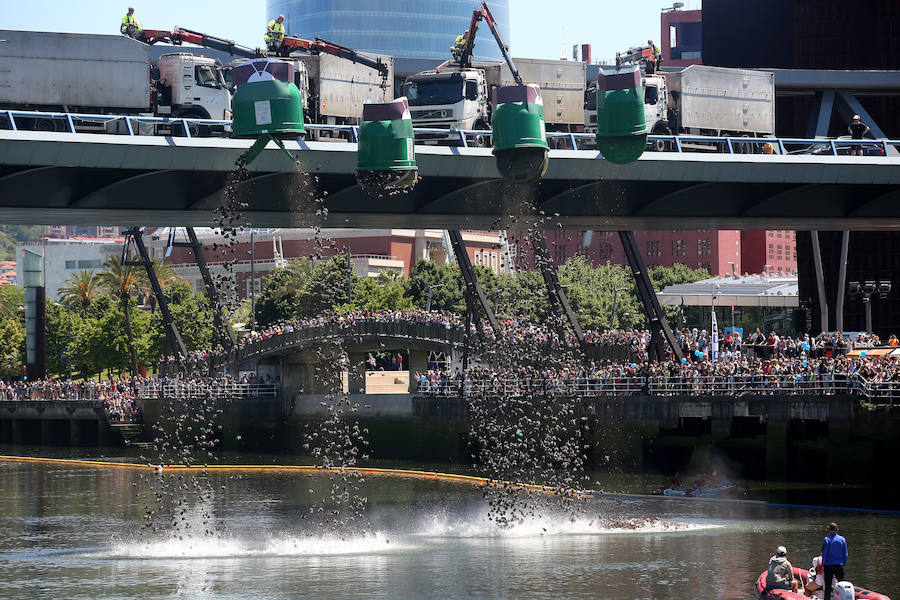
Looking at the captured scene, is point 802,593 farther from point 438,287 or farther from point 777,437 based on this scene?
point 438,287

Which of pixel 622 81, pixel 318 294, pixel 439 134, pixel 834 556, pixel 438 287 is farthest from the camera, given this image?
pixel 438 287

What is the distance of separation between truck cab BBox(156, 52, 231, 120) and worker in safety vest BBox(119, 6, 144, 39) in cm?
203

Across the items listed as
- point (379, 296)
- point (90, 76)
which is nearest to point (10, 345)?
point (379, 296)

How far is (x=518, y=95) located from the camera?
34.2 meters

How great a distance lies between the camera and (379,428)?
73.4 m

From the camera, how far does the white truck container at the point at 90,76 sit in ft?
147

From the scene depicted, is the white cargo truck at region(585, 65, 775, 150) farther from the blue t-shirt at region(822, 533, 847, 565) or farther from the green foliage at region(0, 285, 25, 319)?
the green foliage at region(0, 285, 25, 319)

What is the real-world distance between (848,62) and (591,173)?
5770 cm

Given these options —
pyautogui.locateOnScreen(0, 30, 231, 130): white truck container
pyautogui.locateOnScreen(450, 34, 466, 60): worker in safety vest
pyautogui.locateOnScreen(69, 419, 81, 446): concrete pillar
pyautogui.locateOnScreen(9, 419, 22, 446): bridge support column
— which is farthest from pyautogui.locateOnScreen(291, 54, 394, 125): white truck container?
pyautogui.locateOnScreen(9, 419, 22, 446): bridge support column

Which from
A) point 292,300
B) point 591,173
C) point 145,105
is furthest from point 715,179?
point 292,300

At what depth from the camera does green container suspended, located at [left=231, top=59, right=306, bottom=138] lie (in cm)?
3478

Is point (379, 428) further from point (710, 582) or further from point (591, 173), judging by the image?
point (710, 582)

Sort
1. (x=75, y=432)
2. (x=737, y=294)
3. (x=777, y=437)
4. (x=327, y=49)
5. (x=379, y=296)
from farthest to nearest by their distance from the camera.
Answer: (x=737, y=294) < (x=379, y=296) < (x=75, y=432) < (x=777, y=437) < (x=327, y=49)

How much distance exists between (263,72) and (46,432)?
2527 inches
